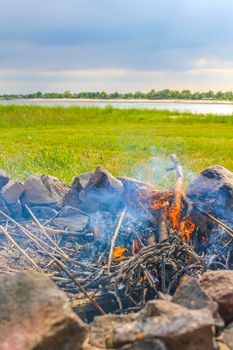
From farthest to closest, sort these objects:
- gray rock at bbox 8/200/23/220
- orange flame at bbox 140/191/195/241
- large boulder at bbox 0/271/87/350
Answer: gray rock at bbox 8/200/23/220
orange flame at bbox 140/191/195/241
large boulder at bbox 0/271/87/350

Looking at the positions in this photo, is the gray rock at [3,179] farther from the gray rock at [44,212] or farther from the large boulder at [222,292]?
the large boulder at [222,292]

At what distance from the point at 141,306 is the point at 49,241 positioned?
1.20 meters

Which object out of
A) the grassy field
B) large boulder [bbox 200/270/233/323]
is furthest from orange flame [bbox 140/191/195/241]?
the grassy field

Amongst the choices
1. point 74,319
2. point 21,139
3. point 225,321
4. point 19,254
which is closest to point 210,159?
point 21,139

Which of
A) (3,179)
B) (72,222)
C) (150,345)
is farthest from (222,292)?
(3,179)

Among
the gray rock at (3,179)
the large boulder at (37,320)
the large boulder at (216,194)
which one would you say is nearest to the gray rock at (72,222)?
A: the gray rock at (3,179)

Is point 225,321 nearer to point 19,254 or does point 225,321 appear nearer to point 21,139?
point 19,254

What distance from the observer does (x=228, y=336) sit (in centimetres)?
254

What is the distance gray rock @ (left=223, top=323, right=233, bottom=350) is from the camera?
8.09 ft

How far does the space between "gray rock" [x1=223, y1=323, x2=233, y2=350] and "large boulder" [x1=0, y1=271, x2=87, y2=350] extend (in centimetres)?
73

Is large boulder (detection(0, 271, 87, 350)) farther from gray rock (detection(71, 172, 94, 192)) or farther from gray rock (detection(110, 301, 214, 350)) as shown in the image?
gray rock (detection(71, 172, 94, 192))

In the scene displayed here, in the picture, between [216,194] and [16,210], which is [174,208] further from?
[16,210]

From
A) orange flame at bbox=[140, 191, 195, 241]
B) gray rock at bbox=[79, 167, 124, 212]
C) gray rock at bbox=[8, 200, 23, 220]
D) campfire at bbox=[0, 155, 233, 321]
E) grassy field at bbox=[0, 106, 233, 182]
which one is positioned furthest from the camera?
grassy field at bbox=[0, 106, 233, 182]

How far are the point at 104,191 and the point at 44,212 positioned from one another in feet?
2.23
